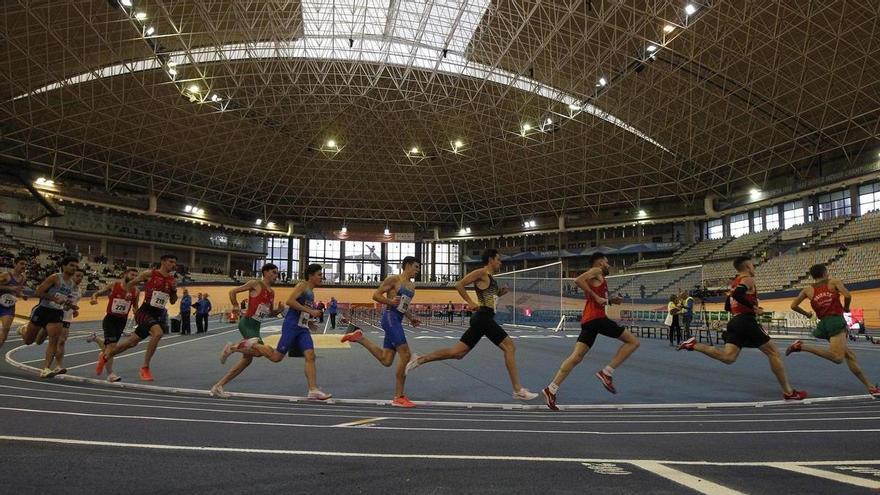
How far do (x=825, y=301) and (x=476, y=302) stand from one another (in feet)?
57.6

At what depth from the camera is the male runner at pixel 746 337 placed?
279 inches

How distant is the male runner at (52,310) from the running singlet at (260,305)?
11.1ft

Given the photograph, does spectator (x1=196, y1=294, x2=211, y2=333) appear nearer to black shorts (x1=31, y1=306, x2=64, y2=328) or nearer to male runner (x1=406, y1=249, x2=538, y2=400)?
black shorts (x1=31, y1=306, x2=64, y2=328)

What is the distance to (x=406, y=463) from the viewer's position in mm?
3434

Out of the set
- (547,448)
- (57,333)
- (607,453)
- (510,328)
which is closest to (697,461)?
(607,453)

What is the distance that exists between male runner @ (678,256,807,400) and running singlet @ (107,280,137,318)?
29.5 feet

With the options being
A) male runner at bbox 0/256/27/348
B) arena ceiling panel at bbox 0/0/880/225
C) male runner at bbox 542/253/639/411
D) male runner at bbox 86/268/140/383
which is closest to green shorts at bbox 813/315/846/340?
male runner at bbox 542/253/639/411

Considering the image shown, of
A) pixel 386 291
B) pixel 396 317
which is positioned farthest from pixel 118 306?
pixel 396 317

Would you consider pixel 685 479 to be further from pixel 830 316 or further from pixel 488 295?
pixel 830 316

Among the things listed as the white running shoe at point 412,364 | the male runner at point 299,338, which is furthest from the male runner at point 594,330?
the male runner at point 299,338

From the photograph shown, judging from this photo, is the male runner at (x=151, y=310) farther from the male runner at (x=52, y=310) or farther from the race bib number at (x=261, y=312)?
the race bib number at (x=261, y=312)

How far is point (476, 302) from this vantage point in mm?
24672

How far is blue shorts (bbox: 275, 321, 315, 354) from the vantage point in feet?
23.0

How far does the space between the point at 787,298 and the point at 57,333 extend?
3848 cm
